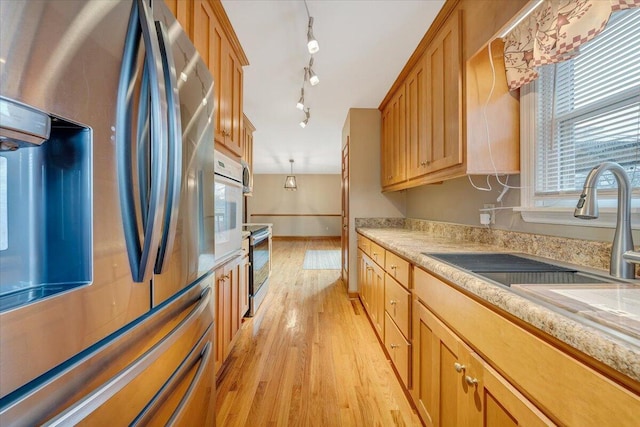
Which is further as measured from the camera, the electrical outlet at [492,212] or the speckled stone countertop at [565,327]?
the electrical outlet at [492,212]

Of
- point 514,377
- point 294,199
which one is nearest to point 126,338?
point 514,377

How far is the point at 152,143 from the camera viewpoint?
636 mm

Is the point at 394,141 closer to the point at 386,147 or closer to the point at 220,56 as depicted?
the point at 386,147

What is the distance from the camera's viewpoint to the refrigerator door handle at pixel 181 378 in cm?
64

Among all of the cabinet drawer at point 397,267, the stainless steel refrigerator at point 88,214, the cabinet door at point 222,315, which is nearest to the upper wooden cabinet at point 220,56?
the stainless steel refrigerator at point 88,214

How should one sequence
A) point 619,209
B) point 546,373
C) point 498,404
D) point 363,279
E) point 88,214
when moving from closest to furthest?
1. point 88,214
2. point 546,373
3. point 498,404
4. point 619,209
5. point 363,279

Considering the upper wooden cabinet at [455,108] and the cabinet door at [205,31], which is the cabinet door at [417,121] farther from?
the cabinet door at [205,31]

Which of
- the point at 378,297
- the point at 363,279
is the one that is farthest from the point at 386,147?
the point at 378,297

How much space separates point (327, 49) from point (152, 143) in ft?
6.24

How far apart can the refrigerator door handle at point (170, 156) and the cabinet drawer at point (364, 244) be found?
83.6 inches

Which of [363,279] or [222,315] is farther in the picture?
[363,279]

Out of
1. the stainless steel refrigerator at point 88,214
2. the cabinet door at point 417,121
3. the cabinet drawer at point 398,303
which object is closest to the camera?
the stainless steel refrigerator at point 88,214

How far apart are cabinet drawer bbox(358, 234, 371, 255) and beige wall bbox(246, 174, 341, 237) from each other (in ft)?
20.7

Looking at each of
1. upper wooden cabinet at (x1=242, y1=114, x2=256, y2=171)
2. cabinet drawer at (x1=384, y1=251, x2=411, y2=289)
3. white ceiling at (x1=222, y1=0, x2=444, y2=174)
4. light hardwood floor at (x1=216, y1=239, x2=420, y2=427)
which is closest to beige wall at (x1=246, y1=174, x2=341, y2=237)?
upper wooden cabinet at (x1=242, y1=114, x2=256, y2=171)
